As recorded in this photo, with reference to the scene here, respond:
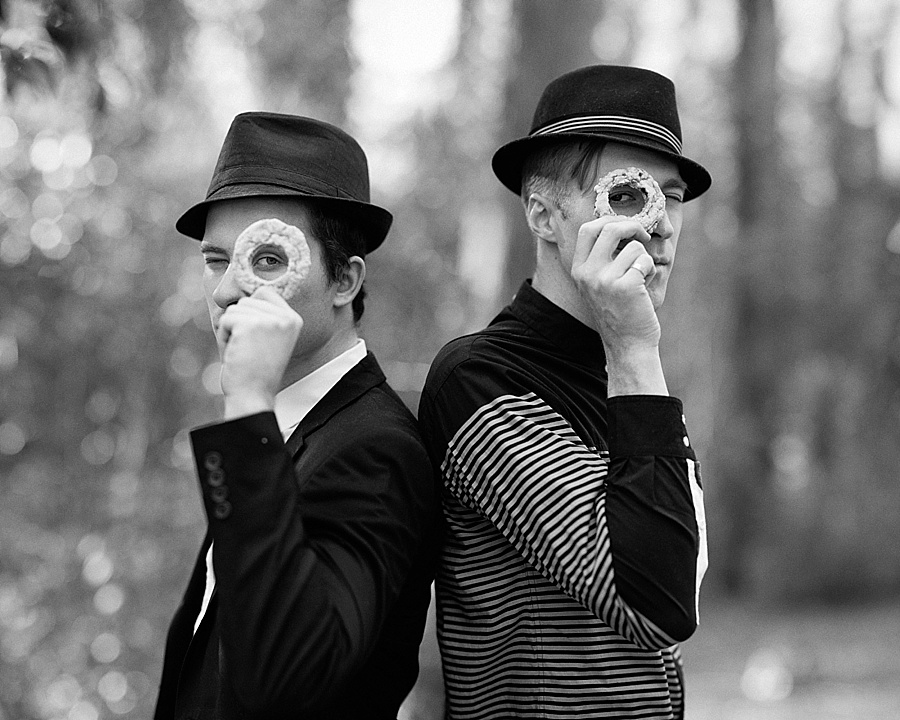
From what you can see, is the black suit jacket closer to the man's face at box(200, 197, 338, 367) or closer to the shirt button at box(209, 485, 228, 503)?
the shirt button at box(209, 485, 228, 503)

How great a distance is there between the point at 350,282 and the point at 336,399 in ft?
0.96

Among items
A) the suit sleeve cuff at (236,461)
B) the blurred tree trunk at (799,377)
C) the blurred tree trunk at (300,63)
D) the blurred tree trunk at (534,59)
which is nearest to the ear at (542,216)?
the suit sleeve cuff at (236,461)

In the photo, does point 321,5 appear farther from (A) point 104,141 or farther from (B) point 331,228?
(B) point 331,228

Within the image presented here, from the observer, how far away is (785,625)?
12086mm

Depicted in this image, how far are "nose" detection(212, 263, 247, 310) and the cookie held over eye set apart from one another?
0.05 metres

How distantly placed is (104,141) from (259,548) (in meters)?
4.09

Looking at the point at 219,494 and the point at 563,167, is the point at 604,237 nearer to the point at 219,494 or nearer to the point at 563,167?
the point at 563,167

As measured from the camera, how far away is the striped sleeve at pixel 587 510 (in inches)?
79.9

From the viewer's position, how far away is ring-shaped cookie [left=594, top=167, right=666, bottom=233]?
2328 mm

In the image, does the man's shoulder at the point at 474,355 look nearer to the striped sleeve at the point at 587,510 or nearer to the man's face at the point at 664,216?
the striped sleeve at the point at 587,510

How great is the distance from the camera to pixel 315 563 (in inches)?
76.2

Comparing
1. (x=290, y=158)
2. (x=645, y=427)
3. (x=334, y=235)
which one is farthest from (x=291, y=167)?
(x=645, y=427)

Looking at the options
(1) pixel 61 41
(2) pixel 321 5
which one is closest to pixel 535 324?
(1) pixel 61 41

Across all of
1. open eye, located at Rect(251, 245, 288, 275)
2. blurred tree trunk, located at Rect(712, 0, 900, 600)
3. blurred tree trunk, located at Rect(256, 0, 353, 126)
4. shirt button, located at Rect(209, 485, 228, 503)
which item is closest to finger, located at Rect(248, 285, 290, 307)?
open eye, located at Rect(251, 245, 288, 275)
